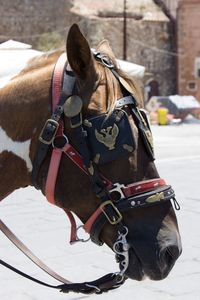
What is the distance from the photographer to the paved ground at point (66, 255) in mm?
4332

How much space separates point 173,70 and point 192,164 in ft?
78.8

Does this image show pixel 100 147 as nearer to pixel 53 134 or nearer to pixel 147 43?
pixel 53 134

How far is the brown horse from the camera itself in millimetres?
1905

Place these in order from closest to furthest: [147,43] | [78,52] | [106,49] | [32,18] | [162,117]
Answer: [78,52]
[106,49]
[162,117]
[32,18]
[147,43]

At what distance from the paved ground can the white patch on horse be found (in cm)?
238

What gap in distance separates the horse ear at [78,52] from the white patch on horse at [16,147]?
30cm

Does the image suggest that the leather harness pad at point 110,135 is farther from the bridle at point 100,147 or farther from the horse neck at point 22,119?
the horse neck at point 22,119

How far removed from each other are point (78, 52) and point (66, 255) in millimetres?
3597

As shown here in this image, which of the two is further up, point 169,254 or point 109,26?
point 169,254

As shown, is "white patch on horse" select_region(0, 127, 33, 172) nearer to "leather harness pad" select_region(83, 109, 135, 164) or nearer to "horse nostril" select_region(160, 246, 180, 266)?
"leather harness pad" select_region(83, 109, 135, 164)

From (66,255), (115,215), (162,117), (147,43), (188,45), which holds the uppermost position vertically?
(115,215)

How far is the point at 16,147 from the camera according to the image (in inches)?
79.5

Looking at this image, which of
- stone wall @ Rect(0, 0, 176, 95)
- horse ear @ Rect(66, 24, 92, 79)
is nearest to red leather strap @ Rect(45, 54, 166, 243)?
horse ear @ Rect(66, 24, 92, 79)

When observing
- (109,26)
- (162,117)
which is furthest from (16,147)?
(109,26)
